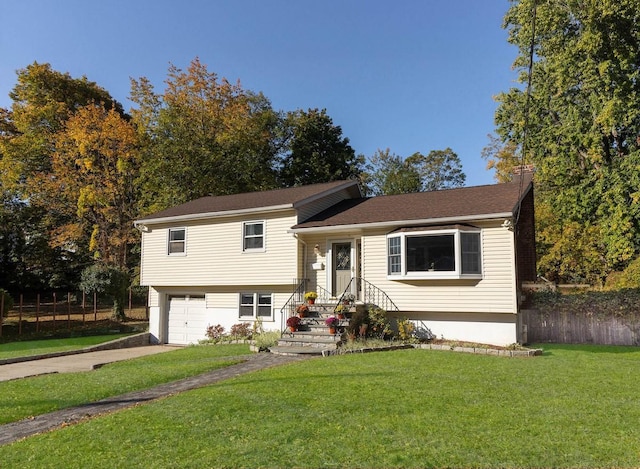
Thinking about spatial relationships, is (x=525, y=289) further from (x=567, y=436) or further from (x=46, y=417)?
(x=46, y=417)

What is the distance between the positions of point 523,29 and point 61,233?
30.2 m

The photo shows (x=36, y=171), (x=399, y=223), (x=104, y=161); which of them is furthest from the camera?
(x=36, y=171)

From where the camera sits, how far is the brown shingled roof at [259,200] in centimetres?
1845

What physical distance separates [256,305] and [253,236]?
109 inches

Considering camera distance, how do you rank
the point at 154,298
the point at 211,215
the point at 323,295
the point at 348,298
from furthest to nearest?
the point at 154,298 → the point at 211,215 → the point at 323,295 → the point at 348,298

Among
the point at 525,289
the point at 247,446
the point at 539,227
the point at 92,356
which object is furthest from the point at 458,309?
the point at 539,227

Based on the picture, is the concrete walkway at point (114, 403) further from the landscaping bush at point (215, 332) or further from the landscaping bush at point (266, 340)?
the landscaping bush at point (215, 332)

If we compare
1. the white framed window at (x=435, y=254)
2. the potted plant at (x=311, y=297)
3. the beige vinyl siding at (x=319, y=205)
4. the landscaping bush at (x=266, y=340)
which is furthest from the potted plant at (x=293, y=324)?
the beige vinyl siding at (x=319, y=205)

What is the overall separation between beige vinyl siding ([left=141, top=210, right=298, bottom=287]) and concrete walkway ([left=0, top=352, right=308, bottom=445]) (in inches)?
232

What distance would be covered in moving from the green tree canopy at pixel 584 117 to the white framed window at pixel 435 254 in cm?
775

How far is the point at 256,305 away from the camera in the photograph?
61.8 feet

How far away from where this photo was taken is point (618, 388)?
834 centimetres

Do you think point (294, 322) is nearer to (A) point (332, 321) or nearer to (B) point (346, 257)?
(A) point (332, 321)

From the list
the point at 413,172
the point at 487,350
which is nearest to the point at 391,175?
the point at 413,172
